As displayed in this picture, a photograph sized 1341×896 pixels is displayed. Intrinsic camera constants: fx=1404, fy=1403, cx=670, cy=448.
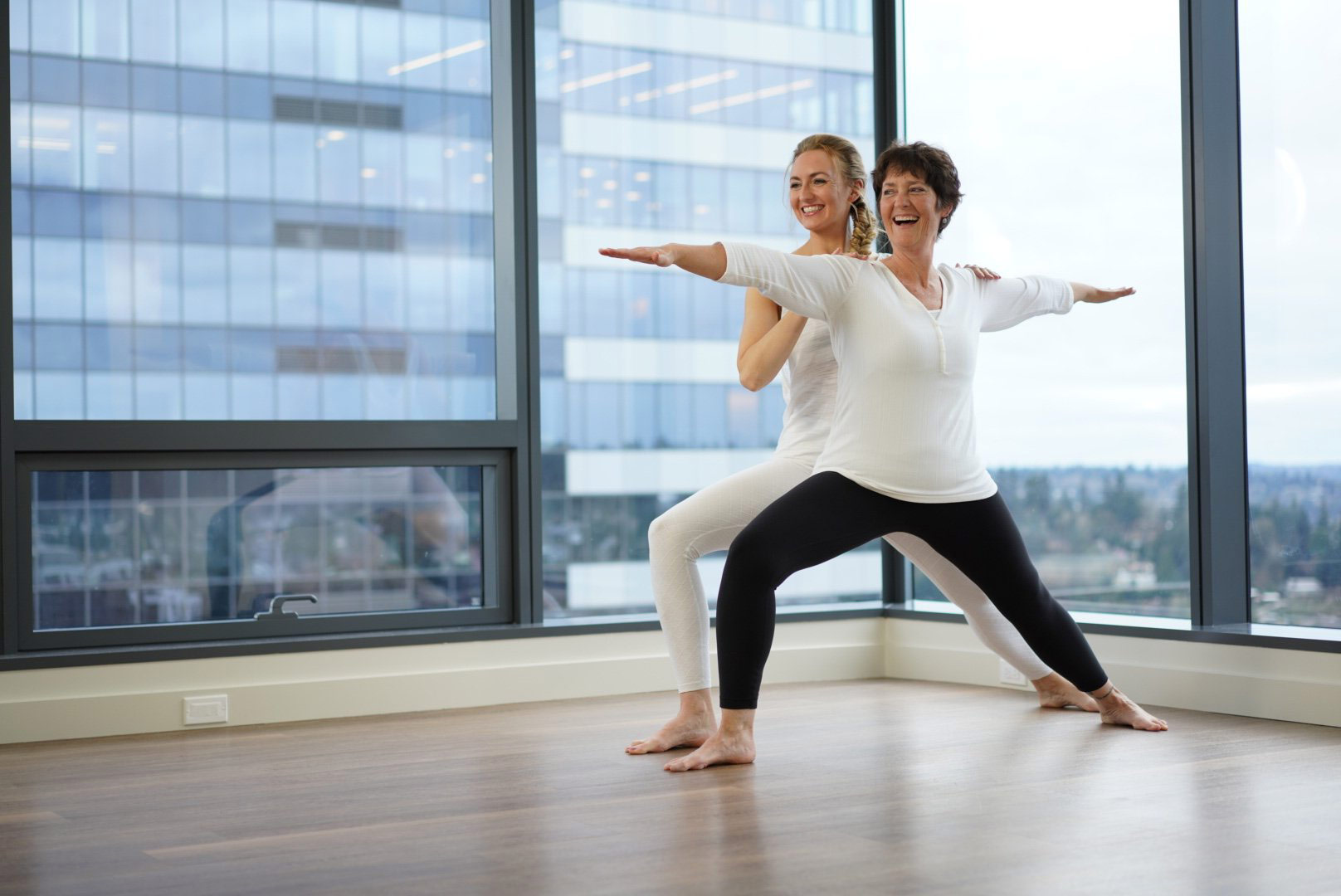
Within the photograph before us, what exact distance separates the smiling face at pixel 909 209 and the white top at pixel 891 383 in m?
0.12

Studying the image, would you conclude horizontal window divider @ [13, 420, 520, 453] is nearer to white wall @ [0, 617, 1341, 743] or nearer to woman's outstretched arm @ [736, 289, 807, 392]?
white wall @ [0, 617, 1341, 743]

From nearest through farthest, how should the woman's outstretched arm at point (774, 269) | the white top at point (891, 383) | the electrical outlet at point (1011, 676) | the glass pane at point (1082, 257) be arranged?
the woman's outstretched arm at point (774, 269) < the white top at point (891, 383) < the glass pane at point (1082, 257) < the electrical outlet at point (1011, 676)

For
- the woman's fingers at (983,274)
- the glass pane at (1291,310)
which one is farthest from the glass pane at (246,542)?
the glass pane at (1291,310)

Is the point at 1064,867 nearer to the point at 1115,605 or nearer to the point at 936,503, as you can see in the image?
the point at 936,503

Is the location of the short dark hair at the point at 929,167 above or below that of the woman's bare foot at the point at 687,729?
above

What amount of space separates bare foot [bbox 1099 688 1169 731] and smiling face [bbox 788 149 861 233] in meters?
1.29

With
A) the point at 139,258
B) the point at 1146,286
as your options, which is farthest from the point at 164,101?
the point at 1146,286

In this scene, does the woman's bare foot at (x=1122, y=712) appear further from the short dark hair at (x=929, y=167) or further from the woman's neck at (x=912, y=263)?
the short dark hair at (x=929, y=167)

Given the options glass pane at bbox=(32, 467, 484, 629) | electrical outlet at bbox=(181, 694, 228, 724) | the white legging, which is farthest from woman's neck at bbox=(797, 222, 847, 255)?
electrical outlet at bbox=(181, 694, 228, 724)

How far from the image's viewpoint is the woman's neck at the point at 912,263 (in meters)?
3.21

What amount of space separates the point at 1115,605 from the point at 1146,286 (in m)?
0.92

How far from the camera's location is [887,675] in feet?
15.0

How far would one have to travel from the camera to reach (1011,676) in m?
4.10

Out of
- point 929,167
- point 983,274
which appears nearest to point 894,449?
point 983,274
